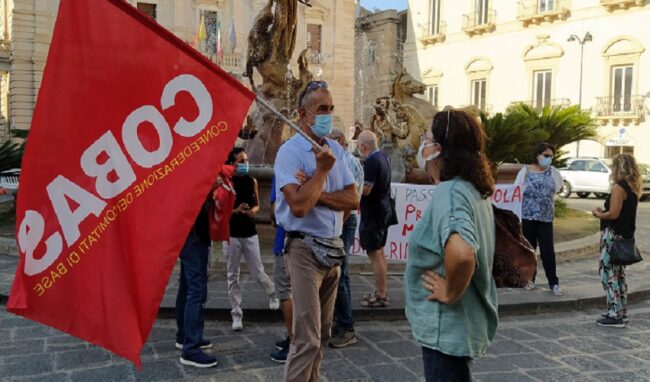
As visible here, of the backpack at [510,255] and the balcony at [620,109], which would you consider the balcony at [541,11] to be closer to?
the balcony at [620,109]

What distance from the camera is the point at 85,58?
2.73m

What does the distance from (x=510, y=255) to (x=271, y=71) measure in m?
7.88

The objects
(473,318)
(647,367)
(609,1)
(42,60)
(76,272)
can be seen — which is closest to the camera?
(473,318)

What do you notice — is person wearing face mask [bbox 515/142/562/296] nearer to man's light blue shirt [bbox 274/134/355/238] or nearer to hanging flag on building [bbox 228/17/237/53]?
man's light blue shirt [bbox 274/134/355/238]

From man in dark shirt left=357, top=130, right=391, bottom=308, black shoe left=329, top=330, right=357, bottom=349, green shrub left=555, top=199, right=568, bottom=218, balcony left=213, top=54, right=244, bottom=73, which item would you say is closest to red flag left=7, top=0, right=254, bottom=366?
black shoe left=329, top=330, right=357, bottom=349

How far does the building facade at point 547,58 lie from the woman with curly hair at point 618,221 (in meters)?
28.1

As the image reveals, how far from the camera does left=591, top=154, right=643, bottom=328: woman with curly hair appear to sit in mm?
5828

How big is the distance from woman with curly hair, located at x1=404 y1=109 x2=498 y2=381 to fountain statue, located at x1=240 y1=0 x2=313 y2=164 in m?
7.56

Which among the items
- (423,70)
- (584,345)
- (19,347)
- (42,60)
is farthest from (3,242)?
(423,70)

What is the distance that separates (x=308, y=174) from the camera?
3395 mm

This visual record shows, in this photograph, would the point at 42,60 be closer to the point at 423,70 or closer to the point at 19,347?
the point at 423,70

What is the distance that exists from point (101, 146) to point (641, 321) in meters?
5.71

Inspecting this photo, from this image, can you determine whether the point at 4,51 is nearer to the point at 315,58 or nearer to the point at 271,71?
the point at 315,58

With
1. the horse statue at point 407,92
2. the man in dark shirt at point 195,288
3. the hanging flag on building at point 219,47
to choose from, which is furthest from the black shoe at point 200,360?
the hanging flag on building at point 219,47
